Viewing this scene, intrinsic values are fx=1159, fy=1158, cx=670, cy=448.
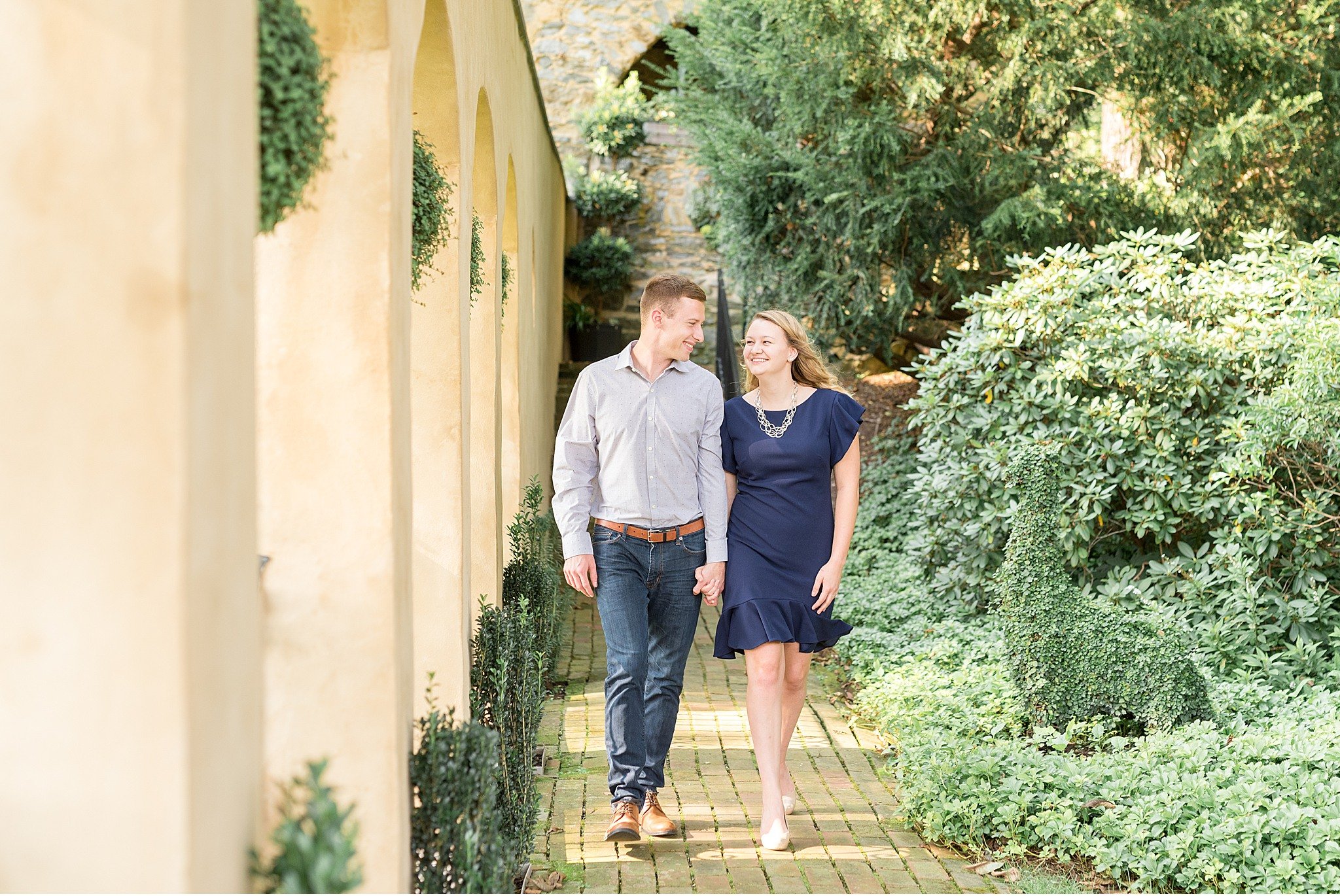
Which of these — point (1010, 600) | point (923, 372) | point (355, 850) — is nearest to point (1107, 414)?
point (923, 372)

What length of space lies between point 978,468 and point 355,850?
5285 millimetres

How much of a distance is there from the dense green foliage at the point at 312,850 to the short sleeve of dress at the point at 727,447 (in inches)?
95.5

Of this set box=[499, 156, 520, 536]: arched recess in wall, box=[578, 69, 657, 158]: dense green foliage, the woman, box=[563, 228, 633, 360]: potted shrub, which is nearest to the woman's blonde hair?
the woman

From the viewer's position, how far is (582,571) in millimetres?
3912

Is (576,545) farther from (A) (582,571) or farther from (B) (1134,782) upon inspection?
(B) (1134,782)

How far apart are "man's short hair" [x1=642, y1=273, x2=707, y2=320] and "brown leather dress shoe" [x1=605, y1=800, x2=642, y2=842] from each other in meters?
1.72

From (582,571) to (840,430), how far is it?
1.06 m

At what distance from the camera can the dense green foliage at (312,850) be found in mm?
1839

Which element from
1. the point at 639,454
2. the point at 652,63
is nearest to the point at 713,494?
the point at 639,454

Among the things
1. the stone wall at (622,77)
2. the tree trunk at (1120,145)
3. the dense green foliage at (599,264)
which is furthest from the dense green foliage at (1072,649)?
the stone wall at (622,77)

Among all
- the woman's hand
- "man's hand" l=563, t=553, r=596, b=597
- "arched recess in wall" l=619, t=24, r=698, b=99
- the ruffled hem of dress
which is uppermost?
"arched recess in wall" l=619, t=24, r=698, b=99

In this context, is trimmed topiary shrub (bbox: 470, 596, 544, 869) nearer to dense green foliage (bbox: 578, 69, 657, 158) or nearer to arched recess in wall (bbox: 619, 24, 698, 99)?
dense green foliage (bbox: 578, 69, 657, 158)

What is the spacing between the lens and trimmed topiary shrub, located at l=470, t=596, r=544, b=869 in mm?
3676

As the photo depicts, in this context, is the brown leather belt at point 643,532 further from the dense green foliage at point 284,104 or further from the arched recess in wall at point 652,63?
the arched recess in wall at point 652,63
